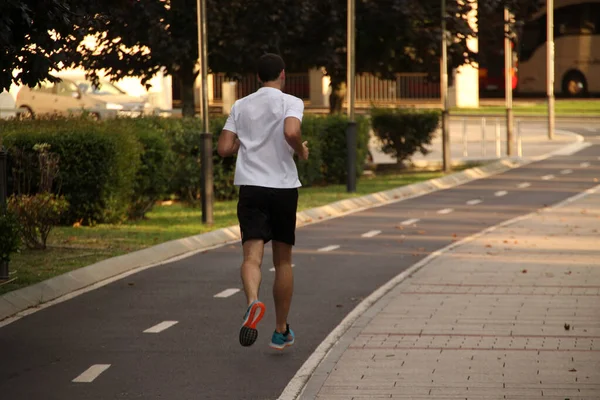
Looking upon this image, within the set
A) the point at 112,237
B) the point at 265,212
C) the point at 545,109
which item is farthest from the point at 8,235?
the point at 545,109

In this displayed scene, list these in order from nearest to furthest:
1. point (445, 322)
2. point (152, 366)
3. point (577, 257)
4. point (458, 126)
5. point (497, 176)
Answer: point (152, 366) → point (445, 322) → point (577, 257) → point (497, 176) → point (458, 126)

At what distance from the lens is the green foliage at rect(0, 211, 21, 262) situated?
11055 millimetres

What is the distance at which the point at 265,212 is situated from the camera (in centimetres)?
916

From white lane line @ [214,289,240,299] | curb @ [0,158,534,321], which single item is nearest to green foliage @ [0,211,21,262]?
curb @ [0,158,534,321]

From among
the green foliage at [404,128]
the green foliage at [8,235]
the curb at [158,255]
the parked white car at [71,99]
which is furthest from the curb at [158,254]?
the parked white car at [71,99]

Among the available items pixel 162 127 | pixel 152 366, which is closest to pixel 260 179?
pixel 152 366

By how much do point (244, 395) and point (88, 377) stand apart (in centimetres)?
106

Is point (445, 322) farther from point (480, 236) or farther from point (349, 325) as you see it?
point (480, 236)

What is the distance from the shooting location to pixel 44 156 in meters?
16.5

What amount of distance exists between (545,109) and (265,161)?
51225mm

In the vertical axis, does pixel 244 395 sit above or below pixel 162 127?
below

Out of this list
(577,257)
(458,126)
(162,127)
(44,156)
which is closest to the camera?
(577,257)

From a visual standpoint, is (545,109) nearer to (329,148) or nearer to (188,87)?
(188,87)

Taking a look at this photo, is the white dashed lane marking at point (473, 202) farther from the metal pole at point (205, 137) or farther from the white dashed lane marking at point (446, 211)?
the metal pole at point (205, 137)
